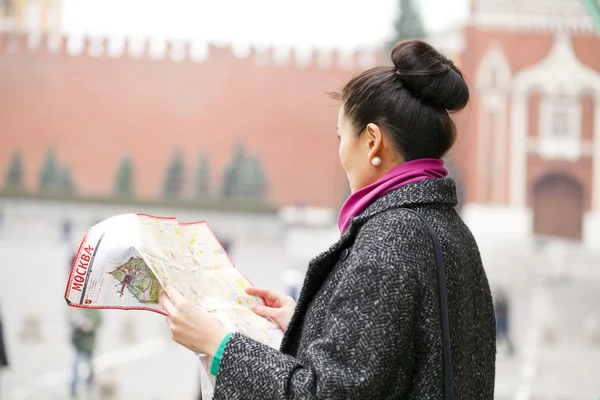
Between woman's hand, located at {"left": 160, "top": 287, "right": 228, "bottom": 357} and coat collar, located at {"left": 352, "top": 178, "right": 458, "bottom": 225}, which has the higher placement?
coat collar, located at {"left": 352, "top": 178, "right": 458, "bottom": 225}

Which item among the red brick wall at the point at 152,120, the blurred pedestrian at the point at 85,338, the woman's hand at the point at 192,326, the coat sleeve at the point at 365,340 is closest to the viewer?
the coat sleeve at the point at 365,340

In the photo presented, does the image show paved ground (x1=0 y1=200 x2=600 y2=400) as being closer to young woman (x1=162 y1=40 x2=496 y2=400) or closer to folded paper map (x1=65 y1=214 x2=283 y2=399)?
folded paper map (x1=65 y1=214 x2=283 y2=399)

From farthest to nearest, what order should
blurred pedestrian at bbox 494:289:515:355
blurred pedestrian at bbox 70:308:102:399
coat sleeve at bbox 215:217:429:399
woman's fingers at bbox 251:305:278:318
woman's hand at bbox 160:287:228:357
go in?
1. blurred pedestrian at bbox 494:289:515:355
2. blurred pedestrian at bbox 70:308:102:399
3. woman's fingers at bbox 251:305:278:318
4. woman's hand at bbox 160:287:228:357
5. coat sleeve at bbox 215:217:429:399

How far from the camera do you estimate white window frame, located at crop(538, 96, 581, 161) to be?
6.64m

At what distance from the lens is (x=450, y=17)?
6406 mm

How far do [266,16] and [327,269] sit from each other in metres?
5.58

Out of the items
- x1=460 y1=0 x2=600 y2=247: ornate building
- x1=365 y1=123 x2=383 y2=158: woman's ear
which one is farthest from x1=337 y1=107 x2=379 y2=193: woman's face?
x1=460 y1=0 x2=600 y2=247: ornate building

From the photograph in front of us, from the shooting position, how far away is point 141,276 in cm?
100

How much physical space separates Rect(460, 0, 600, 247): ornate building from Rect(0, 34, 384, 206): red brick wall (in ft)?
4.21

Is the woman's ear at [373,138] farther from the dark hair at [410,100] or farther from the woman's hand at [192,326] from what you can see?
the woman's hand at [192,326]

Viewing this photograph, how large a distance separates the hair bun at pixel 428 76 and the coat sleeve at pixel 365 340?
19 cm

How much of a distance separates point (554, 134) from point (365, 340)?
6343 millimetres

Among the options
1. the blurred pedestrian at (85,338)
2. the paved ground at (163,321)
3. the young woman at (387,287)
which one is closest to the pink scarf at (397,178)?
the young woman at (387,287)

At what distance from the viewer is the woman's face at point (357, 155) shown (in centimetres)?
95
